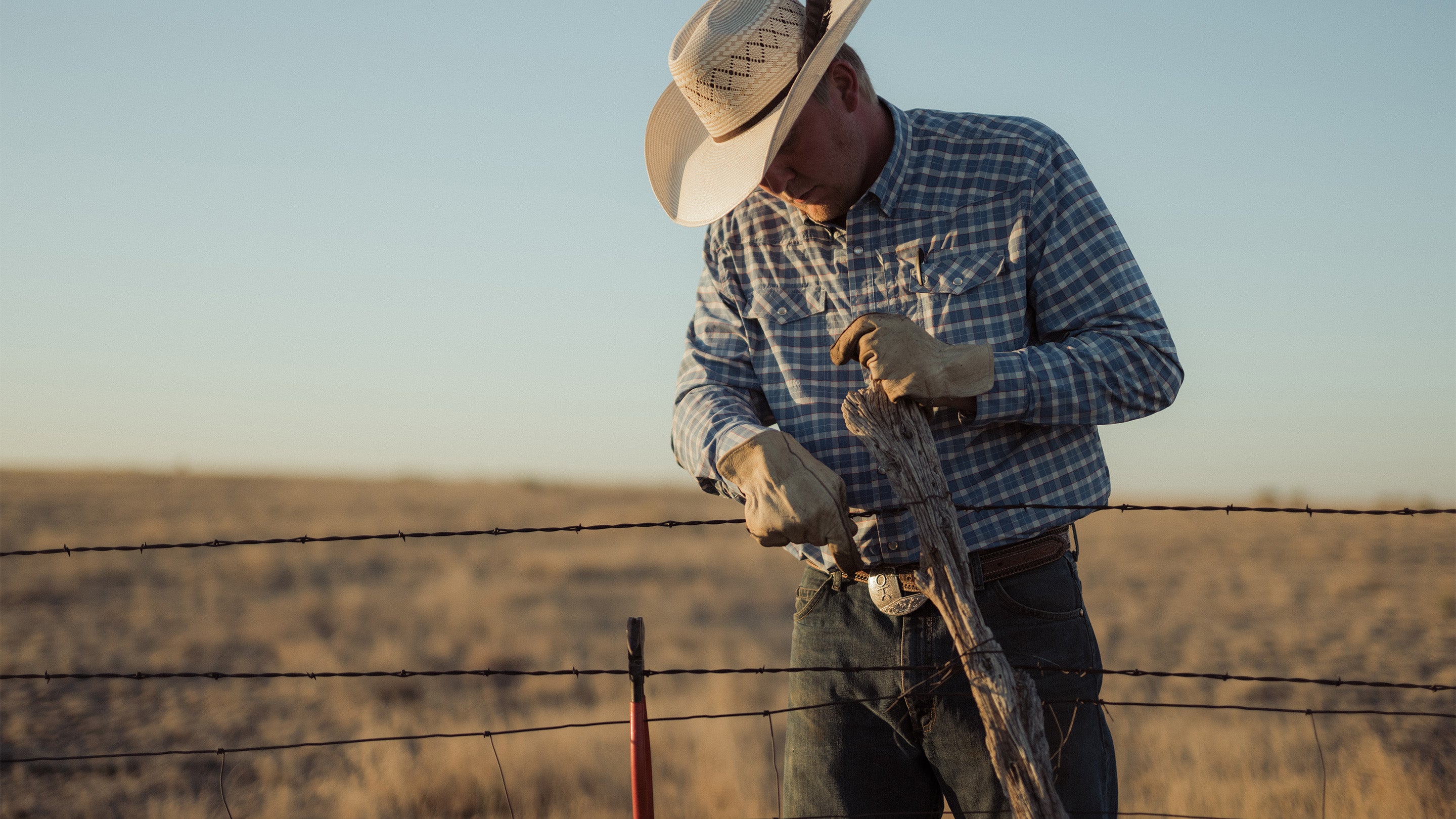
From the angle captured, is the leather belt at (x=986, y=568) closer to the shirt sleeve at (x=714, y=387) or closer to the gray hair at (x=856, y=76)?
the shirt sleeve at (x=714, y=387)

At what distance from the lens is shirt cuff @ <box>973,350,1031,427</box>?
199 cm

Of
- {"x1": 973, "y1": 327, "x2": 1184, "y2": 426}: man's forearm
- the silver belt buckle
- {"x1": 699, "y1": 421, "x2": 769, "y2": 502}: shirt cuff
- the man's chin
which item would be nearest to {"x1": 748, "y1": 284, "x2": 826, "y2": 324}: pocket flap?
the man's chin

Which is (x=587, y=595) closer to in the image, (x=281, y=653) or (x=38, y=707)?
(x=281, y=653)

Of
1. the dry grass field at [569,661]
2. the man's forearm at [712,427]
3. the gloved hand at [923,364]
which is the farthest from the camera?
the dry grass field at [569,661]

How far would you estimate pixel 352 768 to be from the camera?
6.45m

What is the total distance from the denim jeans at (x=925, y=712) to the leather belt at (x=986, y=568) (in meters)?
0.02

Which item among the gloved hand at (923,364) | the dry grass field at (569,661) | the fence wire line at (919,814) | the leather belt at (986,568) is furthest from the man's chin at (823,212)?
the dry grass field at (569,661)

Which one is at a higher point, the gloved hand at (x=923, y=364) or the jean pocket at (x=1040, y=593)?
the gloved hand at (x=923, y=364)

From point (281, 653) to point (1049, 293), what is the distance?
30.5 feet

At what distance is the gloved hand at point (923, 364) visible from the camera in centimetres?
197

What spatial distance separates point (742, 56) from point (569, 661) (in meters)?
8.38

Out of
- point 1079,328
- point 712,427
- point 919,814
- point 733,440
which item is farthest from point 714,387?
point 919,814

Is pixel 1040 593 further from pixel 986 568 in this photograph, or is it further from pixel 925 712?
pixel 925 712

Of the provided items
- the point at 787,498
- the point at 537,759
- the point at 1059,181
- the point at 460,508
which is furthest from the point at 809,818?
the point at 460,508
